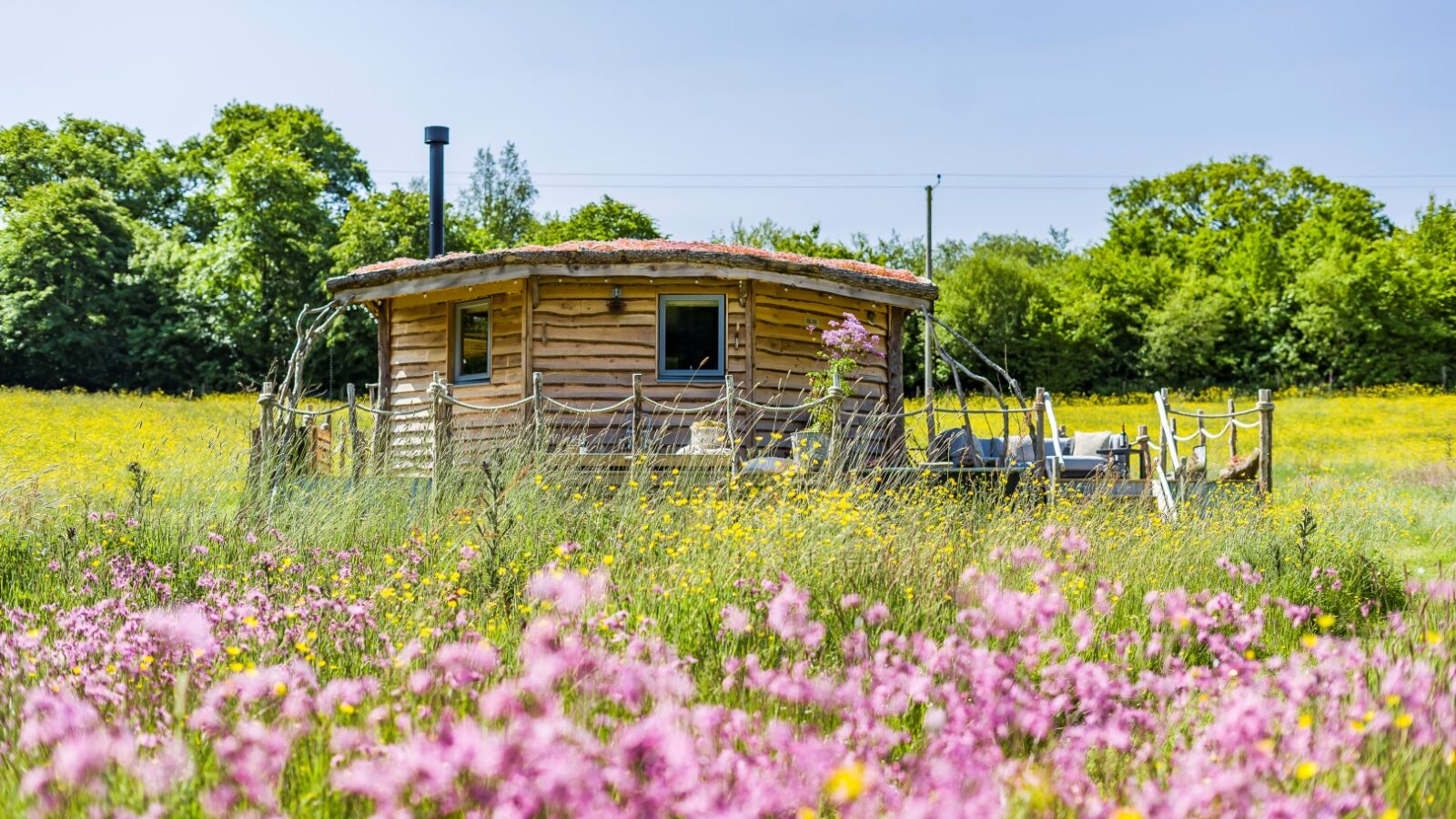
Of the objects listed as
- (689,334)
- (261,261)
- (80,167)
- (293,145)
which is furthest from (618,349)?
(80,167)

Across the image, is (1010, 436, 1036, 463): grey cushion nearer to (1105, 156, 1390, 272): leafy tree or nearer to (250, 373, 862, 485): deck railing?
(250, 373, 862, 485): deck railing

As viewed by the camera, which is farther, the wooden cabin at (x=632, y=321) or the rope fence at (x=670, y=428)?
the wooden cabin at (x=632, y=321)

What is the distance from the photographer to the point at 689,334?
14.3m

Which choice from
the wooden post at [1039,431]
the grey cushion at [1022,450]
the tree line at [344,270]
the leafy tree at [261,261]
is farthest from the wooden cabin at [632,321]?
the leafy tree at [261,261]

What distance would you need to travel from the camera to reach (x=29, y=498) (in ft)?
25.7

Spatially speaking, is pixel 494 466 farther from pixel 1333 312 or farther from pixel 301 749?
pixel 1333 312

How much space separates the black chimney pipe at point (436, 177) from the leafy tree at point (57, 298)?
2331 centimetres

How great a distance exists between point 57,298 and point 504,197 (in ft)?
57.1

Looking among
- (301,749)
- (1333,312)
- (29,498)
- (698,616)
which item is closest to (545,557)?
(698,616)

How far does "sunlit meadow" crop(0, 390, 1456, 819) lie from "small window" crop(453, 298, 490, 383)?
21.6 feet

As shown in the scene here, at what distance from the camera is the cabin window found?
1420cm

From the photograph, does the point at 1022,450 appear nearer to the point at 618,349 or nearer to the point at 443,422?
the point at 618,349

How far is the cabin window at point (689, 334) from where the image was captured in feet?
46.6

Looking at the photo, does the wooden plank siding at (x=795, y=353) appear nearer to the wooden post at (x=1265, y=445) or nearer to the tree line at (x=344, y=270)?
the wooden post at (x=1265, y=445)
